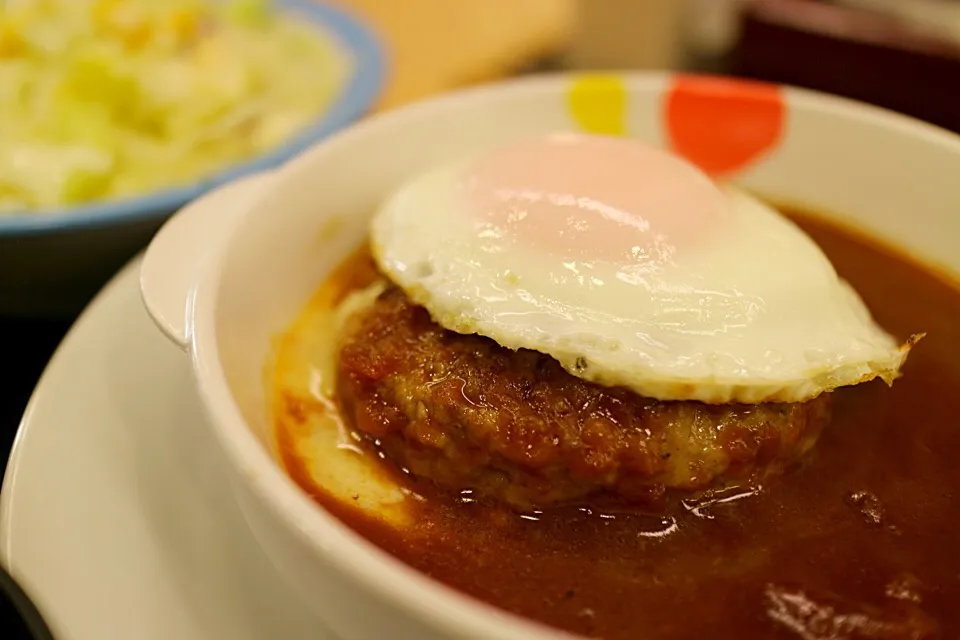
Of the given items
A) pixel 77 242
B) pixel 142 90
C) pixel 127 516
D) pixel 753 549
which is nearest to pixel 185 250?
pixel 127 516

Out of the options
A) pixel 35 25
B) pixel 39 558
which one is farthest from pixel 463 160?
pixel 35 25

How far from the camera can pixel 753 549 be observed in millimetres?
1141

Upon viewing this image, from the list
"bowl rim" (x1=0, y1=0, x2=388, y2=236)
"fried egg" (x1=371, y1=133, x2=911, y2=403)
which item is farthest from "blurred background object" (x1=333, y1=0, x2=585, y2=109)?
"fried egg" (x1=371, y1=133, x2=911, y2=403)

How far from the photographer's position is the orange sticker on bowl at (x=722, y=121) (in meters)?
1.87

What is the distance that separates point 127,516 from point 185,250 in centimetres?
41

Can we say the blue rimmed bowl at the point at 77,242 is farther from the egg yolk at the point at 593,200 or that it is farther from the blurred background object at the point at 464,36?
the blurred background object at the point at 464,36

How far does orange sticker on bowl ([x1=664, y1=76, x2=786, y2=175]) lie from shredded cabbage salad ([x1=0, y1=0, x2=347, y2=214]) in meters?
→ 0.96

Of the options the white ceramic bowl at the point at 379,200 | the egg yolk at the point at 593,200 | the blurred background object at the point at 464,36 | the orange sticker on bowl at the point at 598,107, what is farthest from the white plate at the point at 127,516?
the blurred background object at the point at 464,36

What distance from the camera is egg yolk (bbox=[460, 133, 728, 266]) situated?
4.19 ft

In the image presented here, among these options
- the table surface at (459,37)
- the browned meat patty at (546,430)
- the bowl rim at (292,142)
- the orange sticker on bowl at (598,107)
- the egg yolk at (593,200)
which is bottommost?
the table surface at (459,37)

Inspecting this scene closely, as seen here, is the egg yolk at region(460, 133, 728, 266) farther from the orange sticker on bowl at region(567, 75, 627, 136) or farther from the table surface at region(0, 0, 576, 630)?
the table surface at region(0, 0, 576, 630)

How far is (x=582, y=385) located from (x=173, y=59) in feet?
7.06

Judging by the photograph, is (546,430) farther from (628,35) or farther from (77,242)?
(628,35)

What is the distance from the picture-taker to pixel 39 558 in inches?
→ 44.7
